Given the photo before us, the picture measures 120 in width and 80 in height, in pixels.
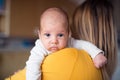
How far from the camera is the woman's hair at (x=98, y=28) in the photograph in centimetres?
112

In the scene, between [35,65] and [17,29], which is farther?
[17,29]

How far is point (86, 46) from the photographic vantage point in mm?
1056

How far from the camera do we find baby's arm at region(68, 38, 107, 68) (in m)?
1.00

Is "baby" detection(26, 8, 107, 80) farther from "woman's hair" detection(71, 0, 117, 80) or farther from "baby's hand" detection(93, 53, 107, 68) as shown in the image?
"woman's hair" detection(71, 0, 117, 80)

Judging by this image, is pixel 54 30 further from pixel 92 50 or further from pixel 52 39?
pixel 92 50

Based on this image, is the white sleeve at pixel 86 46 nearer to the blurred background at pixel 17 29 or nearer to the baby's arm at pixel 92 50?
the baby's arm at pixel 92 50

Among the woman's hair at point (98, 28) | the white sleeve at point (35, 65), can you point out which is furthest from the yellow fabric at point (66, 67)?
the woman's hair at point (98, 28)

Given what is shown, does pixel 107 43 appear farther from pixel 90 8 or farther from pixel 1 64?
pixel 1 64

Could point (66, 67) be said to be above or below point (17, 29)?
below

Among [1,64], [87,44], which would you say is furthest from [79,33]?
[1,64]

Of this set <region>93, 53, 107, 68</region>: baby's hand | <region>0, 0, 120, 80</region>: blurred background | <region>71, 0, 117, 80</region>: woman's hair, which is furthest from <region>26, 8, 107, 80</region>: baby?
<region>0, 0, 120, 80</region>: blurred background

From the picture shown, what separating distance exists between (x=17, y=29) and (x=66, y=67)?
2.59 meters

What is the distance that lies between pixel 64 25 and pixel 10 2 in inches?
99.0

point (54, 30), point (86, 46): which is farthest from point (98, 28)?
point (54, 30)
